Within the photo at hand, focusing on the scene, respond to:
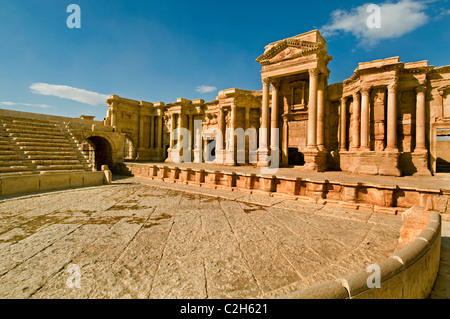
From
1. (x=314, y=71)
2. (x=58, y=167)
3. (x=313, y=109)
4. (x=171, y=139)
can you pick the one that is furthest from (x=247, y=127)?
(x=58, y=167)

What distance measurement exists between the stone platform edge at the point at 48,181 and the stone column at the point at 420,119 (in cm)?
1691

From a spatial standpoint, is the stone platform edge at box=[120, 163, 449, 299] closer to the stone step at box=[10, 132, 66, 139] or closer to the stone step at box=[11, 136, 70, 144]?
the stone step at box=[11, 136, 70, 144]

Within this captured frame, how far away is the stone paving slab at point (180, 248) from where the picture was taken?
2.71 metres

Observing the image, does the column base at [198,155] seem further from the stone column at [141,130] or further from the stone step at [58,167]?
the stone step at [58,167]

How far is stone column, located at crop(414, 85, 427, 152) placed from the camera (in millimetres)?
11047

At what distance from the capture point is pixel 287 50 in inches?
542

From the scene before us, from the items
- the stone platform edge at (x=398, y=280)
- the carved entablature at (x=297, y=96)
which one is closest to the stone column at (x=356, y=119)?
the carved entablature at (x=297, y=96)

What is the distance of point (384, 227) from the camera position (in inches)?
196

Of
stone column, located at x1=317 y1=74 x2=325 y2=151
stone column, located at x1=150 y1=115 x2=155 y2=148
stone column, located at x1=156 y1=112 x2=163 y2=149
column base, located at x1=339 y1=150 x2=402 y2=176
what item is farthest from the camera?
stone column, located at x1=150 y1=115 x2=155 y2=148

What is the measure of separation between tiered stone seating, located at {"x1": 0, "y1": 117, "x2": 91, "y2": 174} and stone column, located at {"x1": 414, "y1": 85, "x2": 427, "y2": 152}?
18.6 metres

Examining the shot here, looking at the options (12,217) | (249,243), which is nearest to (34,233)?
(12,217)

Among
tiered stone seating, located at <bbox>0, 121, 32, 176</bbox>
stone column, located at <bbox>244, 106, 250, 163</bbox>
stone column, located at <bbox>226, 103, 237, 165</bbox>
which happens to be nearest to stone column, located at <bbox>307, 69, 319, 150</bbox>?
stone column, located at <bbox>244, 106, 250, 163</bbox>

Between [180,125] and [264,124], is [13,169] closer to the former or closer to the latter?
[264,124]
